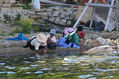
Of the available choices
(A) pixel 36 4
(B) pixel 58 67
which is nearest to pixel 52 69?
(B) pixel 58 67

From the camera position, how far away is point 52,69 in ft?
30.5

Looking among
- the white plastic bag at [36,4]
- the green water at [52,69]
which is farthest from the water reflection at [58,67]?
the white plastic bag at [36,4]

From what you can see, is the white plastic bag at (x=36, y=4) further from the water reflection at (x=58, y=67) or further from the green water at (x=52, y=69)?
the green water at (x=52, y=69)

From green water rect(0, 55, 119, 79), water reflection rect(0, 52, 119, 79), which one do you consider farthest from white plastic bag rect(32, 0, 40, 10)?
green water rect(0, 55, 119, 79)

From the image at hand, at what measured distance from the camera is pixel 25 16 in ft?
64.7

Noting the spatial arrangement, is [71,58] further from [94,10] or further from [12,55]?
[94,10]

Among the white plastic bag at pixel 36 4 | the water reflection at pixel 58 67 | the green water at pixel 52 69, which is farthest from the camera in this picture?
the white plastic bag at pixel 36 4

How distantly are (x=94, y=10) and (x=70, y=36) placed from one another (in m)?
6.10

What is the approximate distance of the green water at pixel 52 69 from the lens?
8297 mm

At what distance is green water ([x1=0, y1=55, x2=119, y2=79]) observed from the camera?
8.30 metres

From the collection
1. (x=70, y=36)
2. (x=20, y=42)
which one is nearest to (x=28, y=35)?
(x=20, y=42)

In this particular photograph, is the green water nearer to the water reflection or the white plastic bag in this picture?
the water reflection

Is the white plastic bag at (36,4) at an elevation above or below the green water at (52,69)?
above

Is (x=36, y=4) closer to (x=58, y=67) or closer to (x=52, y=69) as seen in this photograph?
(x=58, y=67)
